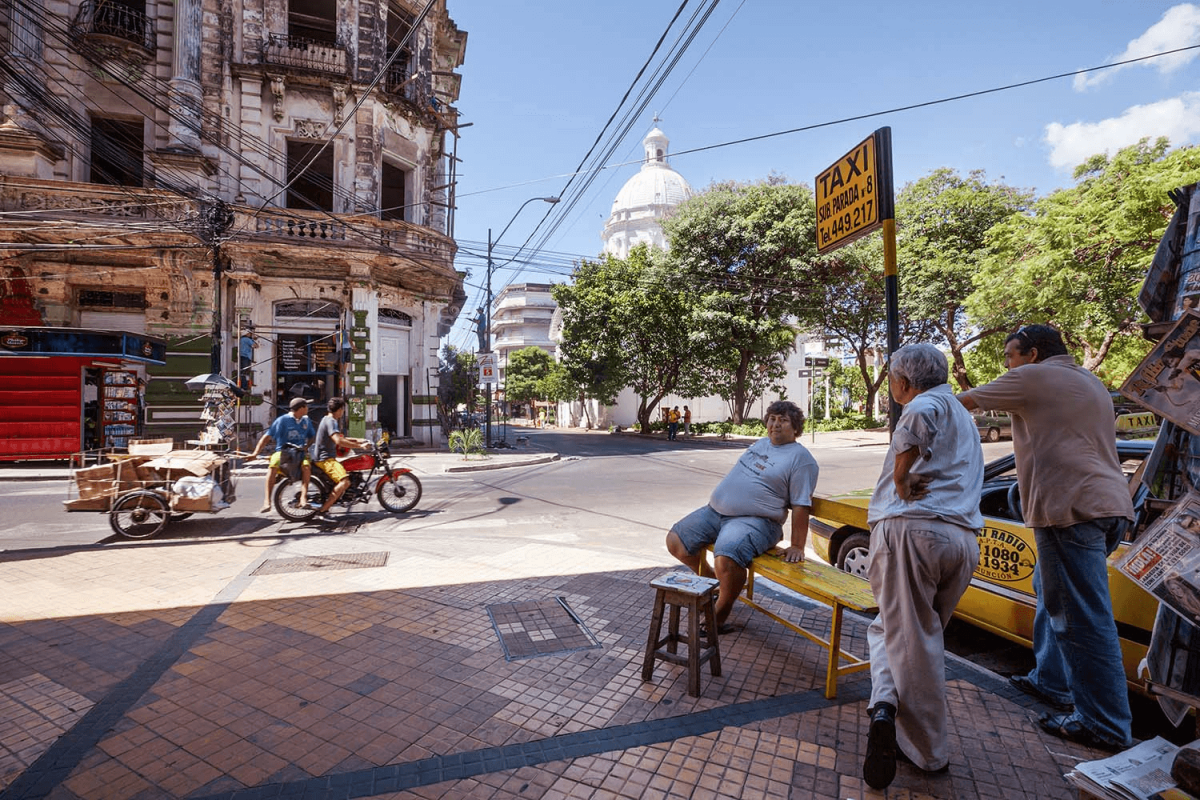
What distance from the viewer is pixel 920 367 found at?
2.84 metres

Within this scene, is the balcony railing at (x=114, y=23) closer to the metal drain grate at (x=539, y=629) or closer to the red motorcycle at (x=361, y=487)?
the red motorcycle at (x=361, y=487)

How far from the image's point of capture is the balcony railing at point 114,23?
17.1 meters

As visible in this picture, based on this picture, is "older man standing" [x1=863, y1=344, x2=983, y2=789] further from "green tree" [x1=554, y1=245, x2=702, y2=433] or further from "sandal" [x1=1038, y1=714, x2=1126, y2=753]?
"green tree" [x1=554, y1=245, x2=702, y2=433]

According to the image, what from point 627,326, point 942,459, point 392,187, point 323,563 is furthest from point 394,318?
point 942,459

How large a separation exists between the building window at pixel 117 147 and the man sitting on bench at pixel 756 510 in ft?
68.7

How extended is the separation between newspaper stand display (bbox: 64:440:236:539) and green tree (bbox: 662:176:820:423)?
21.0 meters

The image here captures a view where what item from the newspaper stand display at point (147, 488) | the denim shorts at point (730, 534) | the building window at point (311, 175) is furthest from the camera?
the building window at point (311, 175)

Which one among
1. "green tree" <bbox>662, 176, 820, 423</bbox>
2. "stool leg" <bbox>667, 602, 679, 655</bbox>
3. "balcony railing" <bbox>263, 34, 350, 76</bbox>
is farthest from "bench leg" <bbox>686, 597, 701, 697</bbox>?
"green tree" <bbox>662, 176, 820, 423</bbox>

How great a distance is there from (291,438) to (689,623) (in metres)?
6.73

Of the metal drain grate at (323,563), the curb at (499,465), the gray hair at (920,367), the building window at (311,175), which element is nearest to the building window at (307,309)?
the building window at (311,175)

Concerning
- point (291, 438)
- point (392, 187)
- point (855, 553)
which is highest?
point (392, 187)

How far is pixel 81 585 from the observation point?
532cm

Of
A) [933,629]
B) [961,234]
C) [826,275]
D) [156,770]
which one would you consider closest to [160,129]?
[156,770]

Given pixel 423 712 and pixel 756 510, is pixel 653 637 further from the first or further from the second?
pixel 423 712
